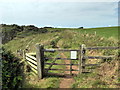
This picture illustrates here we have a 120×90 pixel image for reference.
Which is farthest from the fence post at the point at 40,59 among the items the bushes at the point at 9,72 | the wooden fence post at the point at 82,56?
the wooden fence post at the point at 82,56

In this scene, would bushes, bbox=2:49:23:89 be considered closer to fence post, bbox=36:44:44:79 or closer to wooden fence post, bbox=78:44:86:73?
fence post, bbox=36:44:44:79

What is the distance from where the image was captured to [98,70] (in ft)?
20.4

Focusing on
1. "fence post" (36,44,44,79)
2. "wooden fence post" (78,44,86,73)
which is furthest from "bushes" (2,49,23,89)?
"wooden fence post" (78,44,86,73)

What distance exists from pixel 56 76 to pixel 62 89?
4.39 feet

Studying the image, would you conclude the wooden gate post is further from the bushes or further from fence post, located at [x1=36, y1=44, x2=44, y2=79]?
the bushes

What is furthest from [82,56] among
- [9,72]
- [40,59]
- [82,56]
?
[9,72]

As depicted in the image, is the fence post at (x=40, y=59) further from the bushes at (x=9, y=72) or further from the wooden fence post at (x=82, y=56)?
the wooden fence post at (x=82, y=56)

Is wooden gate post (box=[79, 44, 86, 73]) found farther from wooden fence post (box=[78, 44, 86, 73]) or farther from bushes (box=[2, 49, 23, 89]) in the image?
bushes (box=[2, 49, 23, 89])

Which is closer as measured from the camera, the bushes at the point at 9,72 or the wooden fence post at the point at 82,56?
the bushes at the point at 9,72

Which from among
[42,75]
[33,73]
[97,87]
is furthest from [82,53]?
[33,73]

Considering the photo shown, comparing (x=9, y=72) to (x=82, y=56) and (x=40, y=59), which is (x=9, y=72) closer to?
(x=40, y=59)

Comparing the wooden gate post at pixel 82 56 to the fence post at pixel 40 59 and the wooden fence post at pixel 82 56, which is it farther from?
the fence post at pixel 40 59

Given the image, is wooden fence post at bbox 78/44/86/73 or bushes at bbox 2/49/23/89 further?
wooden fence post at bbox 78/44/86/73

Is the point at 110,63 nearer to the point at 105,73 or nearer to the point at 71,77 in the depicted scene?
the point at 105,73
